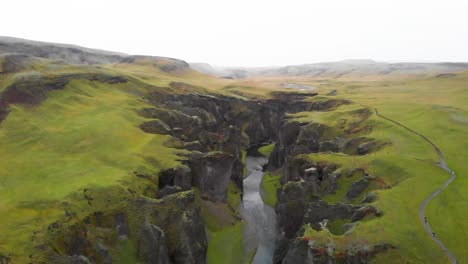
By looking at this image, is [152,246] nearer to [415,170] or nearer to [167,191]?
[167,191]

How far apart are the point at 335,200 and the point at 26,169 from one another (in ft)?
150

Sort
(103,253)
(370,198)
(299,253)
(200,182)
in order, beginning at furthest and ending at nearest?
(200,182) → (370,198) → (299,253) → (103,253)

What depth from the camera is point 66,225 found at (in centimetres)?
4253

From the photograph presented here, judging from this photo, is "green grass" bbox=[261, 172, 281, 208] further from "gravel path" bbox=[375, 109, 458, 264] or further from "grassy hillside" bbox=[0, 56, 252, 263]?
"gravel path" bbox=[375, 109, 458, 264]

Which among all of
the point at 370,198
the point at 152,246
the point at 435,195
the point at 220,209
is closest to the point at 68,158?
the point at 152,246

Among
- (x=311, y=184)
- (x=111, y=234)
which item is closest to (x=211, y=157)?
(x=311, y=184)

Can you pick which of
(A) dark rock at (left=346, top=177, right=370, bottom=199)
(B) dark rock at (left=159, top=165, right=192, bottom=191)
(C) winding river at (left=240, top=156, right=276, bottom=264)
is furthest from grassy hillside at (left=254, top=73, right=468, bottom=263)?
(B) dark rock at (left=159, top=165, right=192, bottom=191)

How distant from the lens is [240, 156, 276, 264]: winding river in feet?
205

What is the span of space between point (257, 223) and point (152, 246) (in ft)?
98.3

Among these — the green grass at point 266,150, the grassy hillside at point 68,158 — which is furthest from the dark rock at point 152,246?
the green grass at point 266,150

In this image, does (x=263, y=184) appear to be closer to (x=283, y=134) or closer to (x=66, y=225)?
(x=283, y=134)

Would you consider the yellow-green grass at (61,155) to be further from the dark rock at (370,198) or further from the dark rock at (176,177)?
the dark rock at (370,198)

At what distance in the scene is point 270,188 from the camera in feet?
295

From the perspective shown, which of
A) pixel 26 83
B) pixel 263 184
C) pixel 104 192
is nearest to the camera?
pixel 104 192
